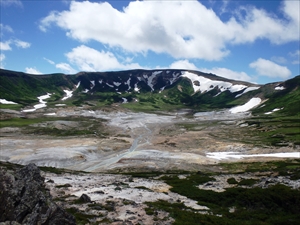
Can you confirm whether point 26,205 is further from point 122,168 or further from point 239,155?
point 239,155

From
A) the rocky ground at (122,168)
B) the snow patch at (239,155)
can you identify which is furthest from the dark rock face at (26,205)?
the snow patch at (239,155)

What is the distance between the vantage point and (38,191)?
59.6 feet

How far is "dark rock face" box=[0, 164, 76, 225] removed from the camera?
622 inches

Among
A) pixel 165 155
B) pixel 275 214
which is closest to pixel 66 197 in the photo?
pixel 275 214

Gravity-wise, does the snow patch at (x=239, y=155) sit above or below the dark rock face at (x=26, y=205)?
below

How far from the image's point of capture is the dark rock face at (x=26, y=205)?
15797 mm

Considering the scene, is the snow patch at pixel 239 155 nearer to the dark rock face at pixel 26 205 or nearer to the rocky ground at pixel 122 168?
the rocky ground at pixel 122 168

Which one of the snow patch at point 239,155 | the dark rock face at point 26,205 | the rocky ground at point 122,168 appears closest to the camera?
the dark rock face at point 26,205

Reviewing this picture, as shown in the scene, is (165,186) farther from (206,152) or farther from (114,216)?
(206,152)

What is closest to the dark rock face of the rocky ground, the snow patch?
the rocky ground

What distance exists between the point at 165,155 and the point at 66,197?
58526mm

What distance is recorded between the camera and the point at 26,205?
675 inches

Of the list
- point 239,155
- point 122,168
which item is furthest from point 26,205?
point 239,155

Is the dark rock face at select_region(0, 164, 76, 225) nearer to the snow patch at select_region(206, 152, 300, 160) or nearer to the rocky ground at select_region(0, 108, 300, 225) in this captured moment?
the rocky ground at select_region(0, 108, 300, 225)
